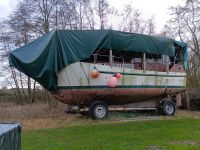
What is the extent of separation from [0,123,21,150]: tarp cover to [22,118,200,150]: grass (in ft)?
13.8

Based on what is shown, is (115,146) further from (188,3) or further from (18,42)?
(188,3)

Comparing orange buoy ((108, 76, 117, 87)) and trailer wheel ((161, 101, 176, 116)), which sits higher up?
orange buoy ((108, 76, 117, 87))

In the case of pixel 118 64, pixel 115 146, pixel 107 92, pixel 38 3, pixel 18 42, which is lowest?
pixel 115 146

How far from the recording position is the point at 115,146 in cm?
1054

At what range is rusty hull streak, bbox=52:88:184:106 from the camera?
16.5 metres

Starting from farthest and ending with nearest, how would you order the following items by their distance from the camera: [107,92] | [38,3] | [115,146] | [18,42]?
1. [18,42]
2. [38,3]
3. [107,92]
4. [115,146]

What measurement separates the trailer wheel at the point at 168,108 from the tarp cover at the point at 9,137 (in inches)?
557

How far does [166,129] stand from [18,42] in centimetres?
1973

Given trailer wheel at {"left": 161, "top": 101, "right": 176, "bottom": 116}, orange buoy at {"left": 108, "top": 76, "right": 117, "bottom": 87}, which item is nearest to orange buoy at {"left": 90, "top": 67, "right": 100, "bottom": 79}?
orange buoy at {"left": 108, "top": 76, "right": 117, "bottom": 87}

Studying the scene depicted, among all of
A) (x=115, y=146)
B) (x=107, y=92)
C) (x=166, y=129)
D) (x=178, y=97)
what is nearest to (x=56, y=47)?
(x=107, y=92)

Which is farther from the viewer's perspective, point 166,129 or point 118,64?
point 118,64

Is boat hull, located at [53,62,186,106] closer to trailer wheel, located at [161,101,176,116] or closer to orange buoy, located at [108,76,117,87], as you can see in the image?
orange buoy, located at [108,76,117,87]

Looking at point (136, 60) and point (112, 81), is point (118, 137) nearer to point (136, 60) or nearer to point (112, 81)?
point (112, 81)

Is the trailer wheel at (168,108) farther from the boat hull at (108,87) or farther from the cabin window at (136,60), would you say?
the cabin window at (136,60)
